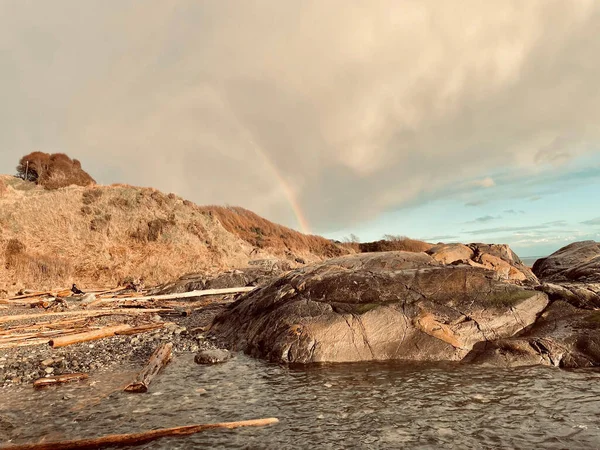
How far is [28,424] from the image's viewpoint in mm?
6488

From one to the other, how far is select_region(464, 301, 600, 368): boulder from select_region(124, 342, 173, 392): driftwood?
7.36 metres

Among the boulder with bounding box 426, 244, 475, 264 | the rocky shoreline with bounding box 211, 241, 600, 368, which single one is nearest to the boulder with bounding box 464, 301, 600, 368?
the rocky shoreline with bounding box 211, 241, 600, 368

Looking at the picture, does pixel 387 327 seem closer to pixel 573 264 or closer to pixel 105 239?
pixel 573 264

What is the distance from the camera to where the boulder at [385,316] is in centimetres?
1020

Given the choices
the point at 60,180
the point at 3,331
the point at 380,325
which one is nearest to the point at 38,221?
the point at 60,180

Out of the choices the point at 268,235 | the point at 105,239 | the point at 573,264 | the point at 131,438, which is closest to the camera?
the point at 131,438

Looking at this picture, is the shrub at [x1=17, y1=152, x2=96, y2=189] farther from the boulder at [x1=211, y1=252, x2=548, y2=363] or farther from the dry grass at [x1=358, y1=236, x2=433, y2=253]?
the boulder at [x1=211, y1=252, x2=548, y2=363]

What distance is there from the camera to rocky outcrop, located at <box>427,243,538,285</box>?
1798 cm

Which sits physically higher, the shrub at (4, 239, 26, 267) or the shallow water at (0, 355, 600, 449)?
the shrub at (4, 239, 26, 267)

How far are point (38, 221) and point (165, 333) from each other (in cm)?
3210

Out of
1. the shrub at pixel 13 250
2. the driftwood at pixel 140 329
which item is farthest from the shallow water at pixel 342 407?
the shrub at pixel 13 250

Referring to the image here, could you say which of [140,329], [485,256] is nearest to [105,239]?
[140,329]

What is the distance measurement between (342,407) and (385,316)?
4.28 m

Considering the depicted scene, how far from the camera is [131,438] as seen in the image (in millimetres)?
5645
